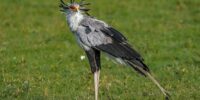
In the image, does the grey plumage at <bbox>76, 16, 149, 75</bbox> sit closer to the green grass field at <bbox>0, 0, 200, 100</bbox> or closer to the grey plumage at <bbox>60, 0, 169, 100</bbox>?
the grey plumage at <bbox>60, 0, 169, 100</bbox>

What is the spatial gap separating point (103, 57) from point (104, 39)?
4.18 meters

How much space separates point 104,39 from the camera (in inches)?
338

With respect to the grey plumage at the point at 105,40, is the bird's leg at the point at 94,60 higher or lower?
lower

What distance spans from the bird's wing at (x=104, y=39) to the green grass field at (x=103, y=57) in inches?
56.5

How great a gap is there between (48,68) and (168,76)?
6.94ft

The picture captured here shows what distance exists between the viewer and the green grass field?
10.4 metres

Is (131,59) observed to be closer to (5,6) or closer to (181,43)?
(181,43)

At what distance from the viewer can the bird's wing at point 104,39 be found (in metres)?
8.46

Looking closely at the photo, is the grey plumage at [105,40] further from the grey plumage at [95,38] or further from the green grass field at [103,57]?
the green grass field at [103,57]

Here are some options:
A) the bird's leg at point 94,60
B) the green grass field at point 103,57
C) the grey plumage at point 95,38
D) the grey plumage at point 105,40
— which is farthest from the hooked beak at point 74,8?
the green grass field at point 103,57

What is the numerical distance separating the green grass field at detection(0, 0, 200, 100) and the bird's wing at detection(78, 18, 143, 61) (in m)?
1.43

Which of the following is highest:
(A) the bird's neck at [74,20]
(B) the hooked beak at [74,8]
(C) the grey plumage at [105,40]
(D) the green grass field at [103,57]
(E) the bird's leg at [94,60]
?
(B) the hooked beak at [74,8]

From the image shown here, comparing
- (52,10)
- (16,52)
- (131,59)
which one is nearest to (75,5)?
(131,59)

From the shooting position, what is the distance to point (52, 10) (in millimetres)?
17391
